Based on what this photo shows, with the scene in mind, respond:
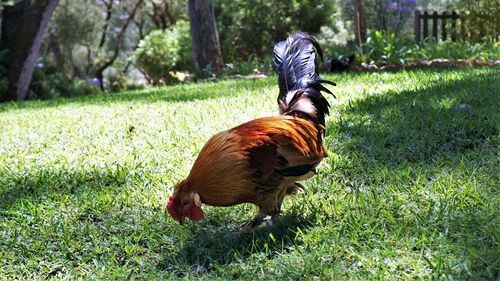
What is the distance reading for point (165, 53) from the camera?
16125mm

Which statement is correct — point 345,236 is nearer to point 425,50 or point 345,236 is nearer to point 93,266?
point 93,266

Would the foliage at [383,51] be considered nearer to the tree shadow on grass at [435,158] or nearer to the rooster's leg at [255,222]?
the tree shadow on grass at [435,158]

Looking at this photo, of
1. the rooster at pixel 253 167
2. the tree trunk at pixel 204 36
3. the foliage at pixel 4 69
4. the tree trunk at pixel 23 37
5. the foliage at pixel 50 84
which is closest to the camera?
the rooster at pixel 253 167

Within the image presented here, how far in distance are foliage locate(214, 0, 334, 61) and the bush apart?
1.05 meters

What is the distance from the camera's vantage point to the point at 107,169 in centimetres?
473

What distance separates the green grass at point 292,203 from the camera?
9.89 feet

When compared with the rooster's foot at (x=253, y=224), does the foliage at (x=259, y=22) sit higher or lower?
higher

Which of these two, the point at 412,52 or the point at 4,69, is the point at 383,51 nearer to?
the point at 412,52

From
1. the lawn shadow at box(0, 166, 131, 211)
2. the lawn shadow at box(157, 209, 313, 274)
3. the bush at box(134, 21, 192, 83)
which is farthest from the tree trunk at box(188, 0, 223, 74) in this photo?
the lawn shadow at box(157, 209, 313, 274)

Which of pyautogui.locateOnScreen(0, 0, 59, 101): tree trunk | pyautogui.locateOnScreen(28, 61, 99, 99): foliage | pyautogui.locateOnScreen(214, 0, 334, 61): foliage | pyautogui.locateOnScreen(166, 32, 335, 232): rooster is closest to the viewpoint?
pyautogui.locateOnScreen(166, 32, 335, 232): rooster

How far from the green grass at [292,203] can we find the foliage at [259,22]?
979cm

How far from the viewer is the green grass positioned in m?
3.02

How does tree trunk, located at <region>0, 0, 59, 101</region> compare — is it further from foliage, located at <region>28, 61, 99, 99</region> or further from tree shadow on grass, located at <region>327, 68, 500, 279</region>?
tree shadow on grass, located at <region>327, 68, 500, 279</region>

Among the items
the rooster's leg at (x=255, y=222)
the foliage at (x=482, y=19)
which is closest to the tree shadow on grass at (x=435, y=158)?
the rooster's leg at (x=255, y=222)
